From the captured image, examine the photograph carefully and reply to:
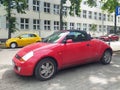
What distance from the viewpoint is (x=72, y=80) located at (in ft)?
19.9

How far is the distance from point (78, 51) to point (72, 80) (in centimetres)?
124

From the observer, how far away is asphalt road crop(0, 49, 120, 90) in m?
5.45

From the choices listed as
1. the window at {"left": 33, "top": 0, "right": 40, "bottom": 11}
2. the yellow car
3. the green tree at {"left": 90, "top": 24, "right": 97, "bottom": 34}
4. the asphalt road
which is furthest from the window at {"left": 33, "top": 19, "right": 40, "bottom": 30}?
the asphalt road

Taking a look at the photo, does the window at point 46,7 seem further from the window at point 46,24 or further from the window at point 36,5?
the window at point 46,24

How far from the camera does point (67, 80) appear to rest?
606 cm

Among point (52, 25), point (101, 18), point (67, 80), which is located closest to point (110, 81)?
point (67, 80)

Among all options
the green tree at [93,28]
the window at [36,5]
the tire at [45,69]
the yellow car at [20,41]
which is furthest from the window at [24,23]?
the tire at [45,69]

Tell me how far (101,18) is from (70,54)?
144ft

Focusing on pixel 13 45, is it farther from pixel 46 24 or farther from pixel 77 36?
pixel 46 24

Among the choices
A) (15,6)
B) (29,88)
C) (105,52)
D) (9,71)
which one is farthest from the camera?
→ (15,6)

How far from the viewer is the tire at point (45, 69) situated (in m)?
5.93

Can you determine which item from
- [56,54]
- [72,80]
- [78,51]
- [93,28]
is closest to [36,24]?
[93,28]

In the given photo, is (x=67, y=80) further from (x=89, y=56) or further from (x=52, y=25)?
(x=52, y=25)

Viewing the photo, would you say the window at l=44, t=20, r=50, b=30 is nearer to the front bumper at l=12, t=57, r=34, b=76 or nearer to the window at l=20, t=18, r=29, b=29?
the window at l=20, t=18, r=29, b=29
